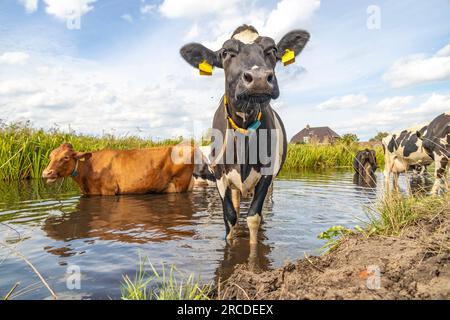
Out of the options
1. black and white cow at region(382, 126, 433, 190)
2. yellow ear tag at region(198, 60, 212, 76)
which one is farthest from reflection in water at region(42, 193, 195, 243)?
black and white cow at region(382, 126, 433, 190)

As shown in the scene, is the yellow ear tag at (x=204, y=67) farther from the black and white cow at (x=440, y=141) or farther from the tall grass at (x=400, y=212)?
the black and white cow at (x=440, y=141)

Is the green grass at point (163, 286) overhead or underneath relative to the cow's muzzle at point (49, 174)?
underneath

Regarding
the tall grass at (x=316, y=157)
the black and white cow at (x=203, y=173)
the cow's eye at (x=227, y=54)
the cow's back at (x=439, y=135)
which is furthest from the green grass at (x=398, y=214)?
the tall grass at (x=316, y=157)

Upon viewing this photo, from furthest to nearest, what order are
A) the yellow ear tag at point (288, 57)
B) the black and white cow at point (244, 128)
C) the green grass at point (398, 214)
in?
the yellow ear tag at point (288, 57) < the black and white cow at point (244, 128) < the green grass at point (398, 214)

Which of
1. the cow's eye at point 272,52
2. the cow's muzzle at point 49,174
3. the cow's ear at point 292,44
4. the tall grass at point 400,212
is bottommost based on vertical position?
the tall grass at point 400,212

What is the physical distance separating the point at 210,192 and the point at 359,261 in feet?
23.1

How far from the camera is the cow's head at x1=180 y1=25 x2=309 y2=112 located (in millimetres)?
3477

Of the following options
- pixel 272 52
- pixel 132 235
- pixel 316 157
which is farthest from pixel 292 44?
pixel 316 157

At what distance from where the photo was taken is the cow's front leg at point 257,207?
426 cm

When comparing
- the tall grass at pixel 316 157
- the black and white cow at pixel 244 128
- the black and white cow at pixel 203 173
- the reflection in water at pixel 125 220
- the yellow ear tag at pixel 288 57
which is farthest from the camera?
the tall grass at pixel 316 157

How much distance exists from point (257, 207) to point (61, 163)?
→ 571 cm

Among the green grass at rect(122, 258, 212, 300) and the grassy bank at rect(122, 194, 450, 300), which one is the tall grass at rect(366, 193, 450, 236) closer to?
the grassy bank at rect(122, 194, 450, 300)

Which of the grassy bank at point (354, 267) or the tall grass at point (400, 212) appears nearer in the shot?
the grassy bank at point (354, 267)
